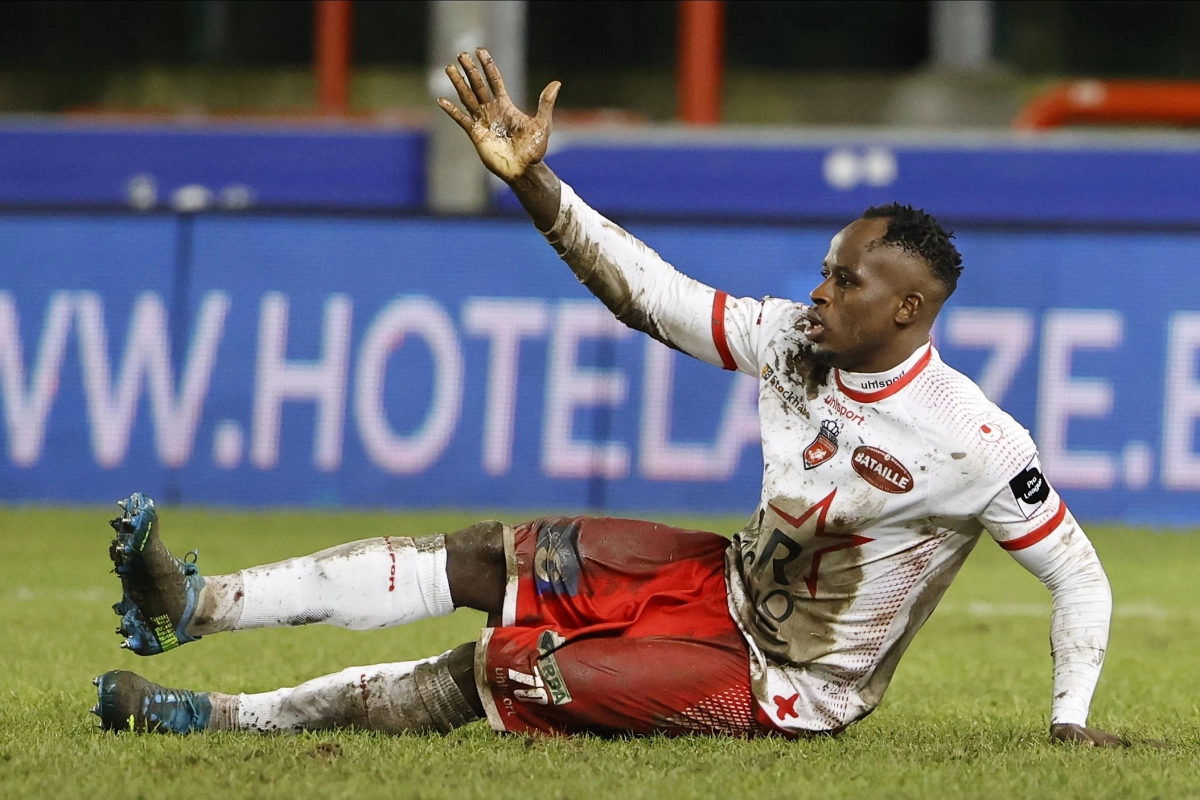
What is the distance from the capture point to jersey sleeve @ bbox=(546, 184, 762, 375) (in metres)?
4.69

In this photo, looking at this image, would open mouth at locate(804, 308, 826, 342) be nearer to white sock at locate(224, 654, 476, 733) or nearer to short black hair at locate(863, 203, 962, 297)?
short black hair at locate(863, 203, 962, 297)

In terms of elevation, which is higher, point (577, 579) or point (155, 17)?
point (155, 17)

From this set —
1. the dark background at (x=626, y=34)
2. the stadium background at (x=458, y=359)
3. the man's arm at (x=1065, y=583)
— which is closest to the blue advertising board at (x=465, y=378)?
the stadium background at (x=458, y=359)

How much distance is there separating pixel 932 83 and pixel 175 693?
683 inches

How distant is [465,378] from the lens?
1069 cm

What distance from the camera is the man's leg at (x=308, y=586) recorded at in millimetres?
4250

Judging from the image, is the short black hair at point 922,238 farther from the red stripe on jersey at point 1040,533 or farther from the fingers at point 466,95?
the fingers at point 466,95

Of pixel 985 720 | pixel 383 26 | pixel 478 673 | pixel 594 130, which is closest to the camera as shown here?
pixel 478 673

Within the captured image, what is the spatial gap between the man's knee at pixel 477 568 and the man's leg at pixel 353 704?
0.12m

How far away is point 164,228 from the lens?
11.0 metres

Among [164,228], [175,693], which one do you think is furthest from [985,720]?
[164,228]

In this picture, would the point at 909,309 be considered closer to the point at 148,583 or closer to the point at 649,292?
the point at 649,292

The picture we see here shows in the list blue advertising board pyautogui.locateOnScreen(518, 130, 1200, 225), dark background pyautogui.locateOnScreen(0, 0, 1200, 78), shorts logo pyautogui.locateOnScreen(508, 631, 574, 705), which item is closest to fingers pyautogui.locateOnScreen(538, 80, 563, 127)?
shorts logo pyautogui.locateOnScreen(508, 631, 574, 705)

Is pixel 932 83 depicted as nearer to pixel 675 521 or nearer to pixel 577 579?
pixel 675 521
